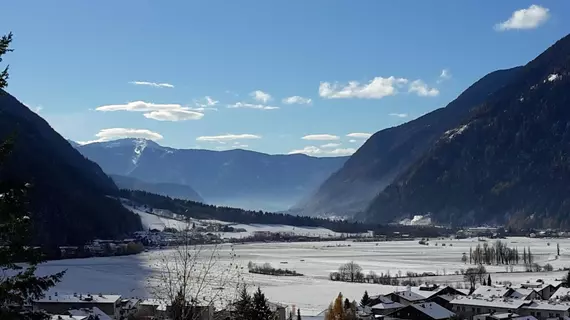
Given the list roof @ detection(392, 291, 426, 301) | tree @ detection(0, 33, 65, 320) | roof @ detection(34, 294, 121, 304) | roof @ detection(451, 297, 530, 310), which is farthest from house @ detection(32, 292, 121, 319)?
tree @ detection(0, 33, 65, 320)

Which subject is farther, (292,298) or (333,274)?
(333,274)

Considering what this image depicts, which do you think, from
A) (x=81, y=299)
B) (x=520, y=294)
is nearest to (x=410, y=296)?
(x=520, y=294)

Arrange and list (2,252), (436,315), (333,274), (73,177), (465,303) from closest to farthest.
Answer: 1. (2,252)
2. (436,315)
3. (465,303)
4. (333,274)
5. (73,177)

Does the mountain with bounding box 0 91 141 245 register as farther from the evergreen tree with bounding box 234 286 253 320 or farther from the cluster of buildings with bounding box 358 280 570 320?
the evergreen tree with bounding box 234 286 253 320

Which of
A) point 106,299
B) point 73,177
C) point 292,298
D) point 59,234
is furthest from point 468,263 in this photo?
point 73,177

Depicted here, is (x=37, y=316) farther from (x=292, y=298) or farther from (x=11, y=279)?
(x=292, y=298)

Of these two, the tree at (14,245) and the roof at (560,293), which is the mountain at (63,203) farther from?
the tree at (14,245)
